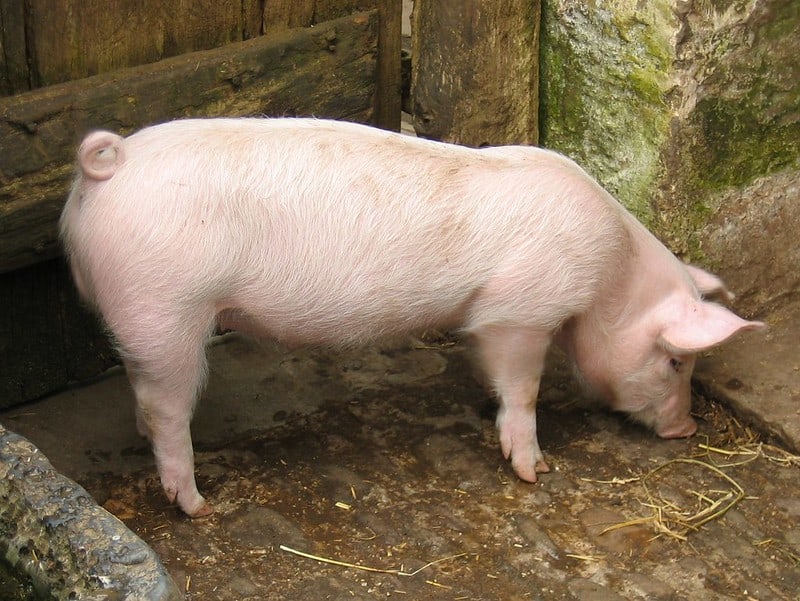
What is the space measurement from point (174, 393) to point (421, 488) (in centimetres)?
89

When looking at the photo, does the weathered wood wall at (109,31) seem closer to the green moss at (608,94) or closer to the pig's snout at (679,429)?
the green moss at (608,94)

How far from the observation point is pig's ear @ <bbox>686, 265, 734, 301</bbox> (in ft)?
13.1

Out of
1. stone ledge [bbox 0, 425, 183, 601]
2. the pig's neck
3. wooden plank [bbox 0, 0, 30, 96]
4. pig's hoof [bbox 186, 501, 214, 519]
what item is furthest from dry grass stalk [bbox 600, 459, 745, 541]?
wooden plank [bbox 0, 0, 30, 96]

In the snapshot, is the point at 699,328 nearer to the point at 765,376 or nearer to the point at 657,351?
the point at 657,351

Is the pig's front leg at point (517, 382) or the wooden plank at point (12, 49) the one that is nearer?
the wooden plank at point (12, 49)

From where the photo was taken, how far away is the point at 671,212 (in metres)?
4.19

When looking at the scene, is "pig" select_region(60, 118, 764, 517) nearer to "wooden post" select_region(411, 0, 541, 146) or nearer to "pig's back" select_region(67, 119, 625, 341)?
"pig's back" select_region(67, 119, 625, 341)

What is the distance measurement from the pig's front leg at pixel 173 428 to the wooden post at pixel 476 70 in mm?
1528

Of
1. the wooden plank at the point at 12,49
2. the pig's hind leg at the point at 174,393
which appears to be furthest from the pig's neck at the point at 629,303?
the wooden plank at the point at 12,49

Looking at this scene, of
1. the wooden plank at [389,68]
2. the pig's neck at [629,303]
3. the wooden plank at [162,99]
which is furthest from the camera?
the wooden plank at [389,68]

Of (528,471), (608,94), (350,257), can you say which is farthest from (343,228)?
(608,94)

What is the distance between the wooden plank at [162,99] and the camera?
349 centimetres

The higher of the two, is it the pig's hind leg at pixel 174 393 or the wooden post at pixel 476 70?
the wooden post at pixel 476 70

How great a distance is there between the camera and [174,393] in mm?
3350
